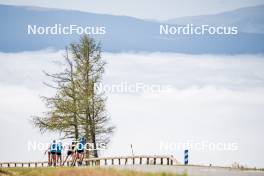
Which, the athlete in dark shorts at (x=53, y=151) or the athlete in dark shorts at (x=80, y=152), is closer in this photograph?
the athlete in dark shorts at (x=80, y=152)

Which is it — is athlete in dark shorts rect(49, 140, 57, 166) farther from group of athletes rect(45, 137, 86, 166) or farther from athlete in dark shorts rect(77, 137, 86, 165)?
athlete in dark shorts rect(77, 137, 86, 165)

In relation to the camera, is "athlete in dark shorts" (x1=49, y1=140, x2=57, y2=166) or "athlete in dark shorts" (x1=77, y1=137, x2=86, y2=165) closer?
"athlete in dark shorts" (x1=77, y1=137, x2=86, y2=165)

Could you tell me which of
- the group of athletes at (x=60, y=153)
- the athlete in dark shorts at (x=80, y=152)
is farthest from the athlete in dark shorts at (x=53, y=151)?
the athlete in dark shorts at (x=80, y=152)

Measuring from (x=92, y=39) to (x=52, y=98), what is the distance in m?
4.58

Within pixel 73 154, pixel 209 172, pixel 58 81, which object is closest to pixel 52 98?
pixel 58 81

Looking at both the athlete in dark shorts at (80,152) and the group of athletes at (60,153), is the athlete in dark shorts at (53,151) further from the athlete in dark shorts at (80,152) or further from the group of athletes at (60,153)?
the athlete in dark shorts at (80,152)

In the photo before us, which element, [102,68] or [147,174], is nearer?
[147,174]

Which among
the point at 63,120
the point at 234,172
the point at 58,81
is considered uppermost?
the point at 58,81

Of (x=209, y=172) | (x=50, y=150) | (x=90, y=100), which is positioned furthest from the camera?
(x=90, y=100)

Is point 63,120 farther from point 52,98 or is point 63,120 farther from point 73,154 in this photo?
point 73,154

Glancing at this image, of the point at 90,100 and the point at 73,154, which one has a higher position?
the point at 90,100

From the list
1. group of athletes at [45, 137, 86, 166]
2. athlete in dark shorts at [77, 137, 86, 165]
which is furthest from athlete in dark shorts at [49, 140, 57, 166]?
athlete in dark shorts at [77, 137, 86, 165]

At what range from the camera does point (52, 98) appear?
4022cm

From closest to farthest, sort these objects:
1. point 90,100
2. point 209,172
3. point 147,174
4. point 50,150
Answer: point 147,174 → point 209,172 → point 50,150 → point 90,100
